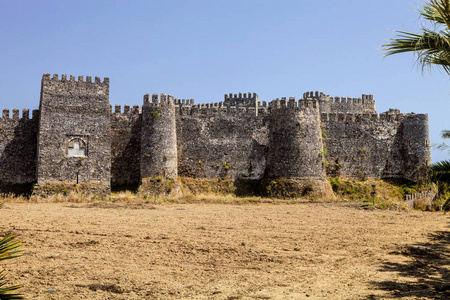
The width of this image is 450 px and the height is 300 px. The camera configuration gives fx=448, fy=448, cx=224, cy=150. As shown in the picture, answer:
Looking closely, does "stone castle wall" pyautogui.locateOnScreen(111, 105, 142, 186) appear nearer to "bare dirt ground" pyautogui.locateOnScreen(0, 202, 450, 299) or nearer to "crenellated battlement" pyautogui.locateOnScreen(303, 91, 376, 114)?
"bare dirt ground" pyautogui.locateOnScreen(0, 202, 450, 299)

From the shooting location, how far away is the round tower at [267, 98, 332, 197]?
26.2m

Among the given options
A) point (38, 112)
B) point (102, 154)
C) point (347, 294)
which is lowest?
point (347, 294)

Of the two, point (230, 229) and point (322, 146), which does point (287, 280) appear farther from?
point (322, 146)

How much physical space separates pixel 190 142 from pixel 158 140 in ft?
8.38

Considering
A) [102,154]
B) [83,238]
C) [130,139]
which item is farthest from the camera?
[130,139]

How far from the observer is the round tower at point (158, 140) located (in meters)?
25.8

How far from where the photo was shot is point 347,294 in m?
8.11

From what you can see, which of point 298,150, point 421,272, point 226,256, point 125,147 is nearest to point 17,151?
point 125,147

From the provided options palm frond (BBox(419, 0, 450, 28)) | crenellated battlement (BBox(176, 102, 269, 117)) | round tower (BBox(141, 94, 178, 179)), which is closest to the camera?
palm frond (BBox(419, 0, 450, 28))

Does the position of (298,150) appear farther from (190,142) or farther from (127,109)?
(127,109)

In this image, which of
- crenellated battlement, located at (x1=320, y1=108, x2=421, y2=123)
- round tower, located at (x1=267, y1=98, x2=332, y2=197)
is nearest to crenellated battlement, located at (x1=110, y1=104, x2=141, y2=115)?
round tower, located at (x1=267, y1=98, x2=332, y2=197)

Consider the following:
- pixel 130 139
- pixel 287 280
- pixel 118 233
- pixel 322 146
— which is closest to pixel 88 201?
pixel 130 139

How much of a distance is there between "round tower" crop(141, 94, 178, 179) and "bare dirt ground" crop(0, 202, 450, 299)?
740 centimetres

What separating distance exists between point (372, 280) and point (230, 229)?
20.8 ft
